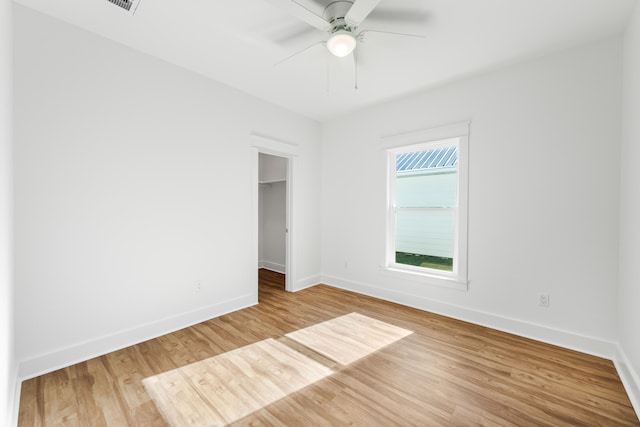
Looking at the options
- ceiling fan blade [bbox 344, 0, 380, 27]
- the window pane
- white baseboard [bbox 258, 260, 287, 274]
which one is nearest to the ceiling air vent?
ceiling fan blade [bbox 344, 0, 380, 27]

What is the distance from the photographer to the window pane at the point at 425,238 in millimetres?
3312

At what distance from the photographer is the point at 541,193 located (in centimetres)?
259

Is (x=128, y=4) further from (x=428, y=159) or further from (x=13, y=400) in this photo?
(x=428, y=159)

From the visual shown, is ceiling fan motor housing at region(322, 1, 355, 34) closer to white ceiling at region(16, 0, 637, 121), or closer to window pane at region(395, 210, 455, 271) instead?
white ceiling at region(16, 0, 637, 121)

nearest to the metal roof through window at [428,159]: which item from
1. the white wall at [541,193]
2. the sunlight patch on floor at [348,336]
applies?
the white wall at [541,193]

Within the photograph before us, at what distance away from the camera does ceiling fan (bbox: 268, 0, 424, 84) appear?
1.72 meters

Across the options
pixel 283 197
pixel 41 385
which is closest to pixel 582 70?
pixel 283 197

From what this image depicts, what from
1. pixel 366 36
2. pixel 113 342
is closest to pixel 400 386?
pixel 113 342

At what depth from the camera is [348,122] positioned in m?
4.20

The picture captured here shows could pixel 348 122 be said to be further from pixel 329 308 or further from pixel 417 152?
pixel 329 308

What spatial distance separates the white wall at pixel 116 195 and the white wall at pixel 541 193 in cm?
247

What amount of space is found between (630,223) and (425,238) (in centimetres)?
180

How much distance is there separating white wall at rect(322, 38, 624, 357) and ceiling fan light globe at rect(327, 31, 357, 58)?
1691 millimetres

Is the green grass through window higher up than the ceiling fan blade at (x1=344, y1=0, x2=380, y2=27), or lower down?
lower down
